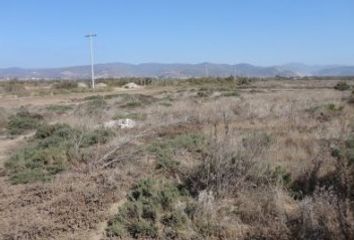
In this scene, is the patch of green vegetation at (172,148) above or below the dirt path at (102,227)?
above

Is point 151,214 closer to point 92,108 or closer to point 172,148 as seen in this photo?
point 172,148

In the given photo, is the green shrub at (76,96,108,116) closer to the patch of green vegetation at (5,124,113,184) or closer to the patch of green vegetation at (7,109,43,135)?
the patch of green vegetation at (7,109,43,135)

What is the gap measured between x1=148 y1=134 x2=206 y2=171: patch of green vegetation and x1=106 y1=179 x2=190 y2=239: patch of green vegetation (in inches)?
61.3

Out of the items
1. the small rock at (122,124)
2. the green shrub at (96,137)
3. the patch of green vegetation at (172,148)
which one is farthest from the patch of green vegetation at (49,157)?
the small rock at (122,124)

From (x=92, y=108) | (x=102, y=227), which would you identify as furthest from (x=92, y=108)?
(x=102, y=227)

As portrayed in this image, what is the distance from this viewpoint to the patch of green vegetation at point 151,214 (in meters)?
6.62

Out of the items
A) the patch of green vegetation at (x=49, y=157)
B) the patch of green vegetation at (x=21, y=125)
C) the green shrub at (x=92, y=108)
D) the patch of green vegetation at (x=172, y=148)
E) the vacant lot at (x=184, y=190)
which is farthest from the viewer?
the green shrub at (x=92, y=108)

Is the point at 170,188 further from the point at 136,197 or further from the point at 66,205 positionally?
the point at 66,205

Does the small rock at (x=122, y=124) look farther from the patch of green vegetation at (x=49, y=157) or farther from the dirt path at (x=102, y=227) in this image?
the dirt path at (x=102, y=227)

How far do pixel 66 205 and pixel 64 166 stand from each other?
9.23 ft

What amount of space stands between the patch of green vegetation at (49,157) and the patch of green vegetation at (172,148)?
5.69 feet

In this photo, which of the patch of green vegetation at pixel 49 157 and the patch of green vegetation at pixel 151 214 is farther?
the patch of green vegetation at pixel 49 157

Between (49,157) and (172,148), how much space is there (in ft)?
8.68

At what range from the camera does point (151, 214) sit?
705cm
